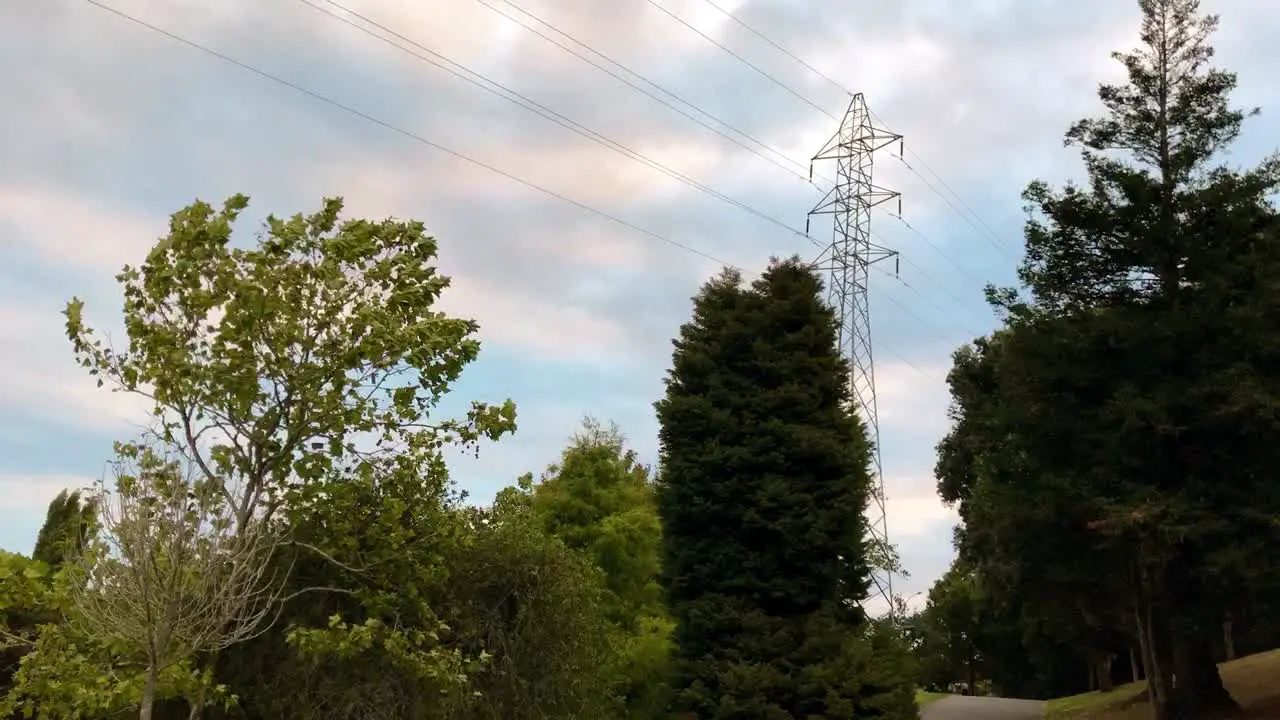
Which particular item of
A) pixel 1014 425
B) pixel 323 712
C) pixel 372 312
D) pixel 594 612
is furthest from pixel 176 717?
pixel 1014 425

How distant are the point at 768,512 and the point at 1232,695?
15155mm

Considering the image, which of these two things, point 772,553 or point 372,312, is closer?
point 372,312

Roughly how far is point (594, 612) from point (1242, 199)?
15592 millimetres

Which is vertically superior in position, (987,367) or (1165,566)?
(987,367)

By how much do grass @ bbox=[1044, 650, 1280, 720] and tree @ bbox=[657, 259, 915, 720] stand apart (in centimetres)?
1048

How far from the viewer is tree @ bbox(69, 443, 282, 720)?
8.26m

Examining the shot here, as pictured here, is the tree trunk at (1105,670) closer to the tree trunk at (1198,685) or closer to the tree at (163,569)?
the tree trunk at (1198,685)

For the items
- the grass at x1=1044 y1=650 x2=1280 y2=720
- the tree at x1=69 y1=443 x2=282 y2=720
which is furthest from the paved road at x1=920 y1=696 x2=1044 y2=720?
the tree at x1=69 y1=443 x2=282 y2=720

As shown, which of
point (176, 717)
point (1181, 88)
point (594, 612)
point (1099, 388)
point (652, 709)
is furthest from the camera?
point (1181, 88)

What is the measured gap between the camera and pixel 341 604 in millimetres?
13484

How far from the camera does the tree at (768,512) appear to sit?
53.1 ft

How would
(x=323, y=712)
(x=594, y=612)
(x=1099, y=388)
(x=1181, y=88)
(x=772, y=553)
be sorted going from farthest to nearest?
(x=1181, y=88)
(x=1099, y=388)
(x=772, y=553)
(x=594, y=612)
(x=323, y=712)

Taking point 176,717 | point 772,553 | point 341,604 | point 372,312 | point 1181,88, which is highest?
point 1181,88

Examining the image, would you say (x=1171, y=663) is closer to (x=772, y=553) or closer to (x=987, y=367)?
(x=987, y=367)
